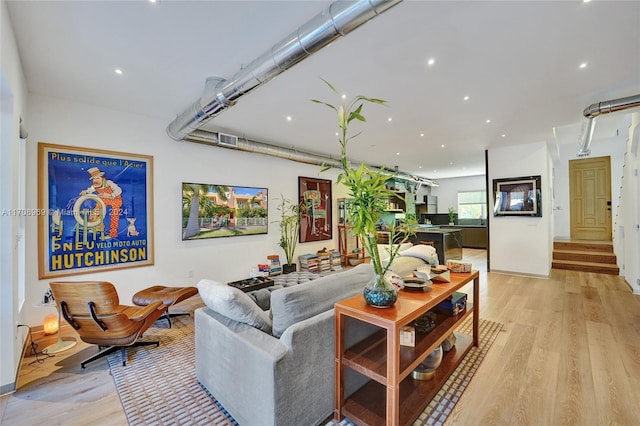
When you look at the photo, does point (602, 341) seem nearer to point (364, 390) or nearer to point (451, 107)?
point (364, 390)

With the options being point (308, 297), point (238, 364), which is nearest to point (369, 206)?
point (308, 297)

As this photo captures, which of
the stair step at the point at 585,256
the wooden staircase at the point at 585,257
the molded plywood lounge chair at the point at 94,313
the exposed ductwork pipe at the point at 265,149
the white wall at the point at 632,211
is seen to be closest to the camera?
the molded plywood lounge chair at the point at 94,313

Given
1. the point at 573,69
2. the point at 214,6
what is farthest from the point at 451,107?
the point at 214,6

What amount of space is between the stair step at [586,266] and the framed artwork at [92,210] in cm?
865

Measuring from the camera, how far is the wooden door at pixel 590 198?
281 inches

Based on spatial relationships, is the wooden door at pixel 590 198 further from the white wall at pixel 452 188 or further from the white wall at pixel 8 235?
the white wall at pixel 8 235

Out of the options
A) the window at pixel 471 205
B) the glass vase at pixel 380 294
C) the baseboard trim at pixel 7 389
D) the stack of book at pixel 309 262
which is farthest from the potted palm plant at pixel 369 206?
the window at pixel 471 205

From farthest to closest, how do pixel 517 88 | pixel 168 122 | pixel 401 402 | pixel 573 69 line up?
pixel 168 122 < pixel 517 88 < pixel 573 69 < pixel 401 402

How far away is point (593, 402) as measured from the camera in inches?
76.9

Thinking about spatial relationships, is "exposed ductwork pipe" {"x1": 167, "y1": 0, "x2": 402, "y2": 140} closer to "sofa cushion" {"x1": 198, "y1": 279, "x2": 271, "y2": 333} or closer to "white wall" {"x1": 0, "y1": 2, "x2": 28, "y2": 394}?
"white wall" {"x1": 0, "y1": 2, "x2": 28, "y2": 394}

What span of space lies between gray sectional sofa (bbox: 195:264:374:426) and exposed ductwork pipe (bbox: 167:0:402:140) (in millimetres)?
1759

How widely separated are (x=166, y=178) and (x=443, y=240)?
20.4 feet

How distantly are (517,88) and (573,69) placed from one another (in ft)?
1.66

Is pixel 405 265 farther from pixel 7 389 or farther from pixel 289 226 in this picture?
pixel 7 389
